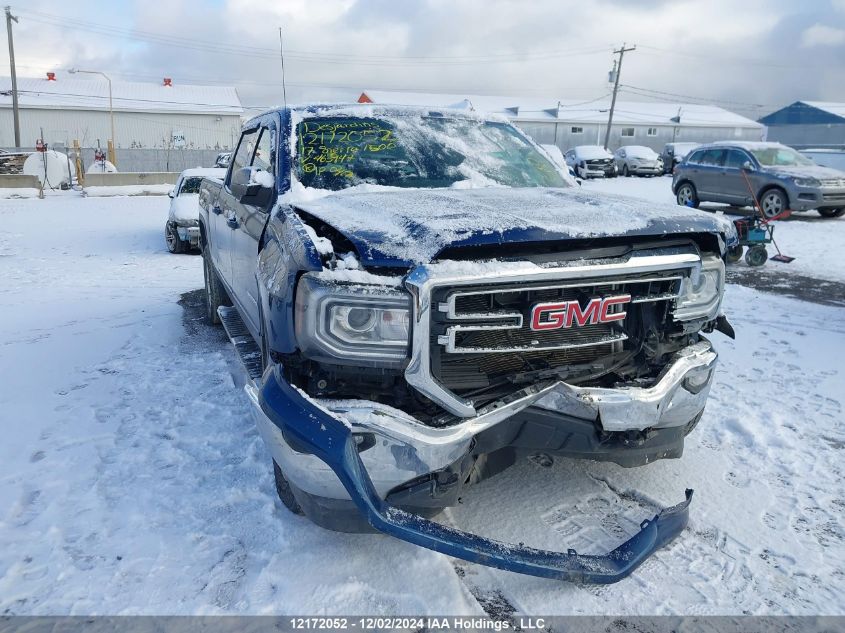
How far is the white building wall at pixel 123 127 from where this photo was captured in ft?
147

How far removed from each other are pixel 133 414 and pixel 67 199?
20.6m

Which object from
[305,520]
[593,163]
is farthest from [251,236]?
[593,163]

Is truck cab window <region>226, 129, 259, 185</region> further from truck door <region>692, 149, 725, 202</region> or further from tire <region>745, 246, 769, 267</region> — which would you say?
truck door <region>692, 149, 725, 202</region>

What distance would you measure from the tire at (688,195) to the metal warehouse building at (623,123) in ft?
108

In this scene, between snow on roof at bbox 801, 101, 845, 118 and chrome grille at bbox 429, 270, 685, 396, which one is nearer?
chrome grille at bbox 429, 270, 685, 396

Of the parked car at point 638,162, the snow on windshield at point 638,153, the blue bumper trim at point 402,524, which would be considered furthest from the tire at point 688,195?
the snow on windshield at point 638,153

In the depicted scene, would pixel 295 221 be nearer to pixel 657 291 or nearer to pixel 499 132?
pixel 657 291

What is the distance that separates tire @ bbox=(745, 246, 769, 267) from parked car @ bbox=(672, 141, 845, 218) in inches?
157

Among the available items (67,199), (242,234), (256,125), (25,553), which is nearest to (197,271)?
(256,125)

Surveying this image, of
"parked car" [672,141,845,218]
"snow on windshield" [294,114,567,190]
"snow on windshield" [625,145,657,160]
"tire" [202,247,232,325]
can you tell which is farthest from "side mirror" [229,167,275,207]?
"snow on windshield" [625,145,657,160]

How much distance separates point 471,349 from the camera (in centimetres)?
234

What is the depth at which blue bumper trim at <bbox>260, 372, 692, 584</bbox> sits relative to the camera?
2170mm

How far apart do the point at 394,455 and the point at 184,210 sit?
9524 millimetres

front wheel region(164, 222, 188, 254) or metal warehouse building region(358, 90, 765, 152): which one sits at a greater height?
metal warehouse building region(358, 90, 765, 152)
